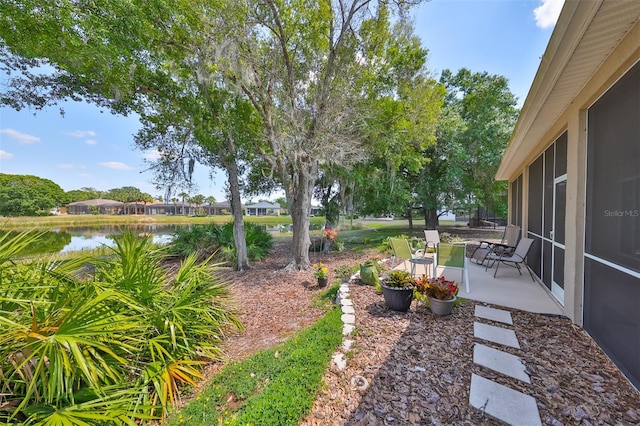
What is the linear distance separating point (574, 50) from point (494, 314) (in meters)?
2.92

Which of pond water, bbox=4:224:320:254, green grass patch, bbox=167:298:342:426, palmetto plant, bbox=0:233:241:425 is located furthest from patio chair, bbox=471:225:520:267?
pond water, bbox=4:224:320:254

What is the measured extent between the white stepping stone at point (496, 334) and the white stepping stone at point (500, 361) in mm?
220

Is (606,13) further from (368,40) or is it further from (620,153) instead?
(368,40)

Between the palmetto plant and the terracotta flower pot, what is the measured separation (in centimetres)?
273

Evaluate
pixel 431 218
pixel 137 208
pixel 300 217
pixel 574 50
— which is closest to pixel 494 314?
pixel 574 50

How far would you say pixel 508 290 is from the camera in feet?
14.3

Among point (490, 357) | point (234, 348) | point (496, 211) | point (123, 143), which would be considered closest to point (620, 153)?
point (490, 357)

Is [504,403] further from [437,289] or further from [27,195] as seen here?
[27,195]

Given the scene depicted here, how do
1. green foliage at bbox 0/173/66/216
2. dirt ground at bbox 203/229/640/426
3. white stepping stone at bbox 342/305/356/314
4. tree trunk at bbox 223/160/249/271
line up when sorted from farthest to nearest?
green foliage at bbox 0/173/66/216
tree trunk at bbox 223/160/249/271
white stepping stone at bbox 342/305/356/314
dirt ground at bbox 203/229/640/426

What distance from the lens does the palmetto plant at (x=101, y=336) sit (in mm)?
1673

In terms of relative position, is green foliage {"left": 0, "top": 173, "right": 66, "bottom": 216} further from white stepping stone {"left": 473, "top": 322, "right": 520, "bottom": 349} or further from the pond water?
white stepping stone {"left": 473, "top": 322, "right": 520, "bottom": 349}

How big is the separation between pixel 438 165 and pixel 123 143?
484 inches

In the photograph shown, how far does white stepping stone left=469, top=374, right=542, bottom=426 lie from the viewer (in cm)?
173

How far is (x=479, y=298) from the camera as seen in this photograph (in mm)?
3939
